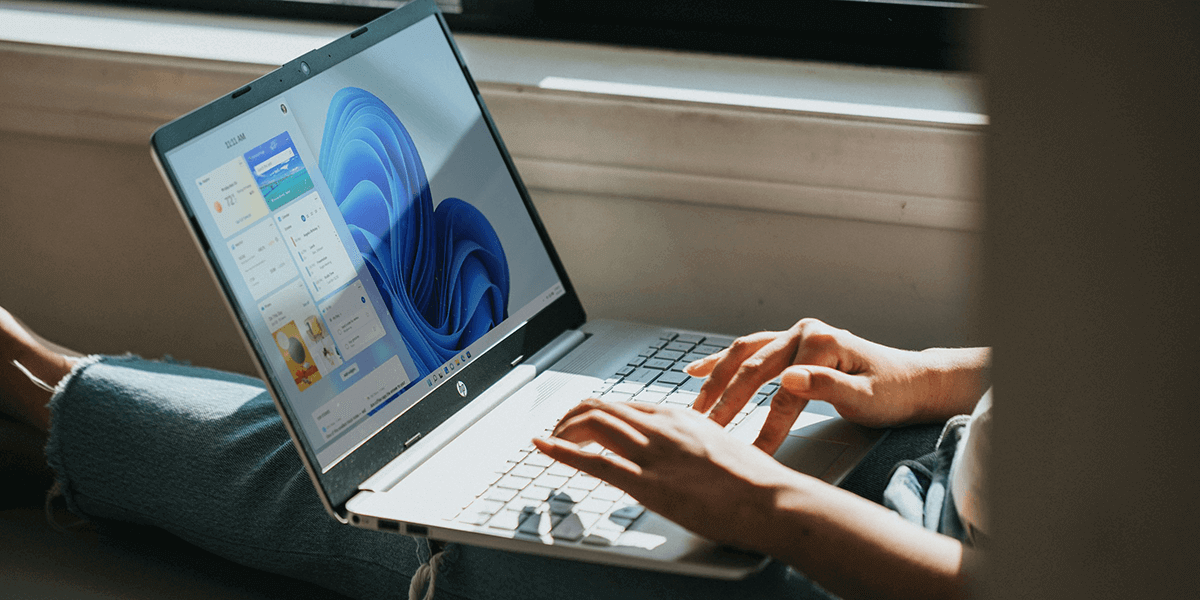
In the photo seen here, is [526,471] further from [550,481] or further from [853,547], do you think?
[853,547]

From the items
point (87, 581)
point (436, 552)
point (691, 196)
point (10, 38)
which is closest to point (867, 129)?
point (691, 196)

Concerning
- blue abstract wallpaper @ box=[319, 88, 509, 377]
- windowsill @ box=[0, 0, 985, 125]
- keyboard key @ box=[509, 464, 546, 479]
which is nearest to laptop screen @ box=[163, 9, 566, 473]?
blue abstract wallpaper @ box=[319, 88, 509, 377]

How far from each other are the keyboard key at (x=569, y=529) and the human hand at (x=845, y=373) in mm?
132

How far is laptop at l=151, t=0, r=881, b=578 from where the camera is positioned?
681mm

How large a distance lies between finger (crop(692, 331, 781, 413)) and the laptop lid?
205 millimetres

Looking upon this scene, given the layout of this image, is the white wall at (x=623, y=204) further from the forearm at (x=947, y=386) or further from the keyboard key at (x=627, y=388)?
the keyboard key at (x=627, y=388)

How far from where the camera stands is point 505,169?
96cm

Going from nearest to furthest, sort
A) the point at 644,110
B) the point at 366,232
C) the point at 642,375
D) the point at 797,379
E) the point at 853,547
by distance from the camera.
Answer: the point at 853,547, the point at 797,379, the point at 366,232, the point at 642,375, the point at 644,110

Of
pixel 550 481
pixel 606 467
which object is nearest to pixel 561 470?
pixel 550 481

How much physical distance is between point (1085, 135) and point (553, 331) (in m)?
0.82

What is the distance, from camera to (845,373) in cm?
79

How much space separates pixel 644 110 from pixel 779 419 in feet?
1.43

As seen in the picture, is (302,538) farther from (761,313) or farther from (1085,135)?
(1085,135)

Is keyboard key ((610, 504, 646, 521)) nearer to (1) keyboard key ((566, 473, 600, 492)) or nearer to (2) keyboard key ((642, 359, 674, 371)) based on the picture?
(1) keyboard key ((566, 473, 600, 492))
